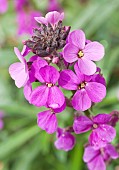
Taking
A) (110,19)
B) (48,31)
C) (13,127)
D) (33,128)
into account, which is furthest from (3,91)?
(48,31)

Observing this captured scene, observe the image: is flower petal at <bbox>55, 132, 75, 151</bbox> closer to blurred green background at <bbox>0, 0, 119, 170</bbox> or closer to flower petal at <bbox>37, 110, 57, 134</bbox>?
flower petal at <bbox>37, 110, 57, 134</bbox>

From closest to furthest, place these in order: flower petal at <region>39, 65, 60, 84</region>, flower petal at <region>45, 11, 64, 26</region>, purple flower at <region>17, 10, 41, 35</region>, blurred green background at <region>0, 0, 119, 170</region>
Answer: flower petal at <region>39, 65, 60, 84</region>, flower petal at <region>45, 11, 64, 26</region>, blurred green background at <region>0, 0, 119, 170</region>, purple flower at <region>17, 10, 41, 35</region>

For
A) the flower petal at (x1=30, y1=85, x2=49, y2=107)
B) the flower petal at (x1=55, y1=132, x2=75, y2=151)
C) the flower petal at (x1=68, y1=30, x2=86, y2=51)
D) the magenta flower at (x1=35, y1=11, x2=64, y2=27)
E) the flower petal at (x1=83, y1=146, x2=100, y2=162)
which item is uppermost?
the magenta flower at (x1=35, y1=11, x2=64, y2=27)

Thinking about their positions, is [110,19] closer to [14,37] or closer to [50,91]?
[14,37]

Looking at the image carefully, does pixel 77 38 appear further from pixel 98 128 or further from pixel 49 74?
pixel 98 128

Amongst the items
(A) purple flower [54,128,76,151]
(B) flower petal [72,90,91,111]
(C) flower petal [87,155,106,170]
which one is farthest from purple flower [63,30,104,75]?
(C) flower petal [87,155,106,170]

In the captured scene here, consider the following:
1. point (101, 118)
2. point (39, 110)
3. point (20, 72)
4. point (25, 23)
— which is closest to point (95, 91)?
point (101, 118)
